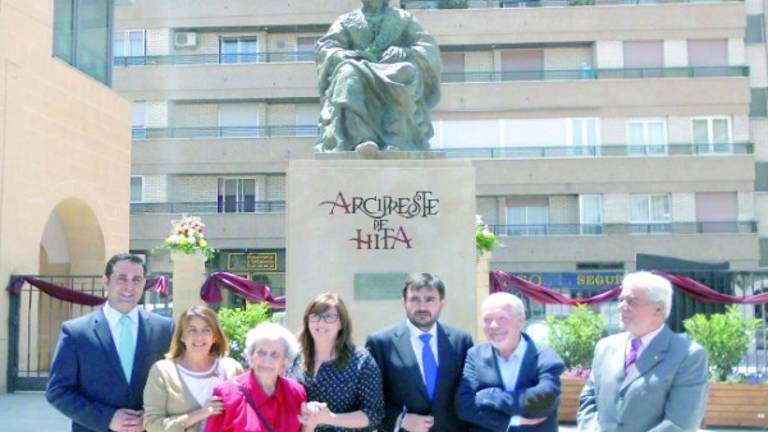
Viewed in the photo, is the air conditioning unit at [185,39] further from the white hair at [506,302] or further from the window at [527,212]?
the white hair at [506,302]

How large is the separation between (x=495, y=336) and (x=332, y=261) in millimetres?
4128

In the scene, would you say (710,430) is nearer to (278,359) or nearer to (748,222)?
(278,359)

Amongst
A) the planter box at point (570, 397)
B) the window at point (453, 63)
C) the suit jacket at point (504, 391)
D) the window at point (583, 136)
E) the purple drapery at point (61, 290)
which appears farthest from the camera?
the window at point (453, 63)

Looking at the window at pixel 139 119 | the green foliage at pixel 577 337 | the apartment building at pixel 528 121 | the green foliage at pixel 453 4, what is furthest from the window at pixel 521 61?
the green foliage at pixel 577 337

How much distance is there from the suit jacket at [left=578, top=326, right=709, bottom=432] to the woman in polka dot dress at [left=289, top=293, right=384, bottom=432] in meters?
1.15

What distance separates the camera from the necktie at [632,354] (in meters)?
4.04

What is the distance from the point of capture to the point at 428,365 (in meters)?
4.69

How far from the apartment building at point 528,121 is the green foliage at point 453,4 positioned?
7 centimetres

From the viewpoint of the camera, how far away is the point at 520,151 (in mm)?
32250

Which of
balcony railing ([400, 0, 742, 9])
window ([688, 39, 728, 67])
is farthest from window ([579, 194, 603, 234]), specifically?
balcony railing ([400, 0, 742, 9])

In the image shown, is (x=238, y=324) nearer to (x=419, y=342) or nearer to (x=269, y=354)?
(x=419, y=342)

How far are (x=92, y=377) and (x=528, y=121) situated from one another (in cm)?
2901

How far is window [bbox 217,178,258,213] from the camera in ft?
110

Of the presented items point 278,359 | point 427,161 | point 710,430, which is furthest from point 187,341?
point 710,430
